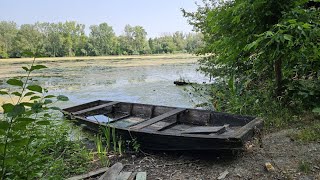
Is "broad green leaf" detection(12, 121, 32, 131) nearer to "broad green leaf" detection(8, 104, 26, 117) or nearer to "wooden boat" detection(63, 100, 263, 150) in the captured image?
"broad green leaf" detection(8, 104, 26, 117)

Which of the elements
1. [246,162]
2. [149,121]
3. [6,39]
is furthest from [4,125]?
[6,39]

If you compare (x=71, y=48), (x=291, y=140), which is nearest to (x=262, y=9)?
(x=291, y=140)

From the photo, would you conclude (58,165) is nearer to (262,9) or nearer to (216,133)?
(216,133)

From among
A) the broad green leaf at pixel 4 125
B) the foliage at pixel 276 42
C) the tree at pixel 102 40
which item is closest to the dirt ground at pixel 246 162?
the foliage at pixel 276 42

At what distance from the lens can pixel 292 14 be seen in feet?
13.8

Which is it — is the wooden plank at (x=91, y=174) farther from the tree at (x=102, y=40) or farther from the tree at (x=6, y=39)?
the tree at (x=102, y=40)

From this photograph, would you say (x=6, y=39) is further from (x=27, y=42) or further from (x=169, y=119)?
(x=169, y=119)

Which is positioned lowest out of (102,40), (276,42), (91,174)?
(91,174)

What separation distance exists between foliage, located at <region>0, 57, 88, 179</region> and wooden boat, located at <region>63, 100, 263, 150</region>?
81 cm

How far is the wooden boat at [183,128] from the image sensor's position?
3.57m

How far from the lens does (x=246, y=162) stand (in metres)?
3.45

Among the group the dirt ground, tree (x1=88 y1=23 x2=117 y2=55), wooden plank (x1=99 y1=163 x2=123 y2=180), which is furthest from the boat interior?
tree (x1=88 y1=23 x2=117 y2=55)

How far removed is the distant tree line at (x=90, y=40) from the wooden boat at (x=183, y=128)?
4757 cm

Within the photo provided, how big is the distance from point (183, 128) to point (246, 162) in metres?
1.73
